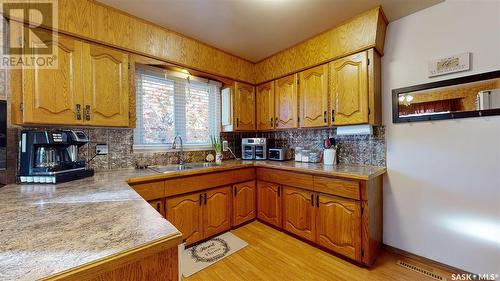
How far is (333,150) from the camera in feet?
7.32

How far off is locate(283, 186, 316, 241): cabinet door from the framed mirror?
122cm

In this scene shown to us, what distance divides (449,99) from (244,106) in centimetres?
220

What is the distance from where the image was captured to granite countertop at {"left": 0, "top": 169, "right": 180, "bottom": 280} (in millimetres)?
489

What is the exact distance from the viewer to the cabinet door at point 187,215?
1.87 meters

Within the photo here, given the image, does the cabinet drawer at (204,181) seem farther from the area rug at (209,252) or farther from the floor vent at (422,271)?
the floor vent at (422,271)

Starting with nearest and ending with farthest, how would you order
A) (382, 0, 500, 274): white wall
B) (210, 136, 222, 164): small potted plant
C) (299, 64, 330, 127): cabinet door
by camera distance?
1. (382, 0, 500, 274): white wall
2. (299, 64, 330, 127): cabinet door
3. (210, 136, 222, 164): small potted plant

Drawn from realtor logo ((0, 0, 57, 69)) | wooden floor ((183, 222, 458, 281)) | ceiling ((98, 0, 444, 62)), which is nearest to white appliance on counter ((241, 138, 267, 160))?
wooden floor ((183, 222, 458, 281))

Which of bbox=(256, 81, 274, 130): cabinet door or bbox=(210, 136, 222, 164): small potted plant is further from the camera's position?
bbox=(256, 81, 274, 130): cabinet door

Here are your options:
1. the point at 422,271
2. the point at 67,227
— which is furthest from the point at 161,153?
the point at 422,271

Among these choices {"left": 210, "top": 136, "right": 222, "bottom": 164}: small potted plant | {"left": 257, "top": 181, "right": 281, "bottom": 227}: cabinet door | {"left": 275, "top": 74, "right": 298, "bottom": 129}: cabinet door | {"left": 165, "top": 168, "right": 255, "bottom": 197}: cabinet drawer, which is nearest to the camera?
{"left": 165, "top": 168, "right": 255, "bottom": 197}: cabinet drawer

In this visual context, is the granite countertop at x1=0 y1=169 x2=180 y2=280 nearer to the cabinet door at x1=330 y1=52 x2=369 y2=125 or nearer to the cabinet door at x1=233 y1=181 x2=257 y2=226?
the cabinet door at x1=233 y1=181 x2=257 y2=226

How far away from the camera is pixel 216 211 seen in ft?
7.22

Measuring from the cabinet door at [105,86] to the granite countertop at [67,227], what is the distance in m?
0.74

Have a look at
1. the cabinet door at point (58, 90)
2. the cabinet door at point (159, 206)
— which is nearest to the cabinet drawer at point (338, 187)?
the cabinet door at point (159, 206)
